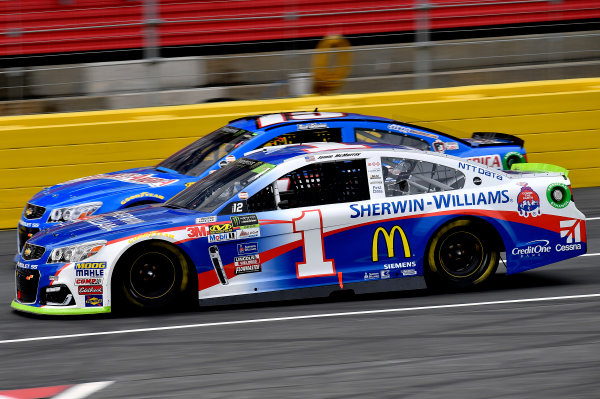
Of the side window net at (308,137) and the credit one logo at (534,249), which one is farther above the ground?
the side window net at (308,137)

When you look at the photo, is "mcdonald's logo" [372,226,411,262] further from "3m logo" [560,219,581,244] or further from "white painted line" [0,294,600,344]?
"3m logo" [560,219,581,244]

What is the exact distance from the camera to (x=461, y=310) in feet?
25.2

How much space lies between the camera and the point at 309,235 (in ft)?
25.7

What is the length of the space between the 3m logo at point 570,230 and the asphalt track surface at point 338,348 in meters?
0.45

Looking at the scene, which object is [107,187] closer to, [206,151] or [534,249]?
[206,151]

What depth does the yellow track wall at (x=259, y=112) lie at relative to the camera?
485 inches

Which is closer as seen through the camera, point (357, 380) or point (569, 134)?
point (357, 380)

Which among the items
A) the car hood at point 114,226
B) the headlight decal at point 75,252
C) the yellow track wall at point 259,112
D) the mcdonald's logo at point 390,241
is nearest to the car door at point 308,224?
the mcdonald's logo at point 390,241

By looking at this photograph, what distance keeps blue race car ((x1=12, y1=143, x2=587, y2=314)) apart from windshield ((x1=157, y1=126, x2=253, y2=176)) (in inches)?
61.8

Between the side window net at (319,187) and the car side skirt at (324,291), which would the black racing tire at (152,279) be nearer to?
the car side skirt at (324,291)

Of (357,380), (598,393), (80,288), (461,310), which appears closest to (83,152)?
(80,288)

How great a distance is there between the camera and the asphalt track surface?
19.0 ft

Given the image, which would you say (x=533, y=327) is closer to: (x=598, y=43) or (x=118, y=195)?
(x=118, y=195)

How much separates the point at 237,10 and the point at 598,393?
42.6 ft
